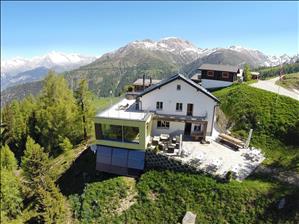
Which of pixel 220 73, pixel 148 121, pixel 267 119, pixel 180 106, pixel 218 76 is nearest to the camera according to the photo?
pixel 148 121

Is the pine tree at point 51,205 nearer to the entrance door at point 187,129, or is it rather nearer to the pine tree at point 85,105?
the entrance door at point 187,129

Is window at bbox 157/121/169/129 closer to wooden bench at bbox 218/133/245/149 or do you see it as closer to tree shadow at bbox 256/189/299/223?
wooden bench at bbox 218/133/245/149

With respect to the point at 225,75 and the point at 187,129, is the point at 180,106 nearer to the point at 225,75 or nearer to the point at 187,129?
the point at 187,129

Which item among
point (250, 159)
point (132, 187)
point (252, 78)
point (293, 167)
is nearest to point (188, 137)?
point (250, 159)

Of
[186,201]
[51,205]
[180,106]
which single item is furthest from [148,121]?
[51,205]

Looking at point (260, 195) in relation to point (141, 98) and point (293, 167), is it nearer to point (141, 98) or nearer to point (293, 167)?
point (293, 167)

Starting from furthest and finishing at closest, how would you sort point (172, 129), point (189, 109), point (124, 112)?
point (189, 109), point (172, 129), point (124, 112)

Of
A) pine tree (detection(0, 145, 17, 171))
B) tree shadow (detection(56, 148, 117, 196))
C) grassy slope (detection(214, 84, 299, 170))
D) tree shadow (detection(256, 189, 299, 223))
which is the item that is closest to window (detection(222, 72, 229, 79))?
grassy slope (detection(214, 84, 299, 170))
